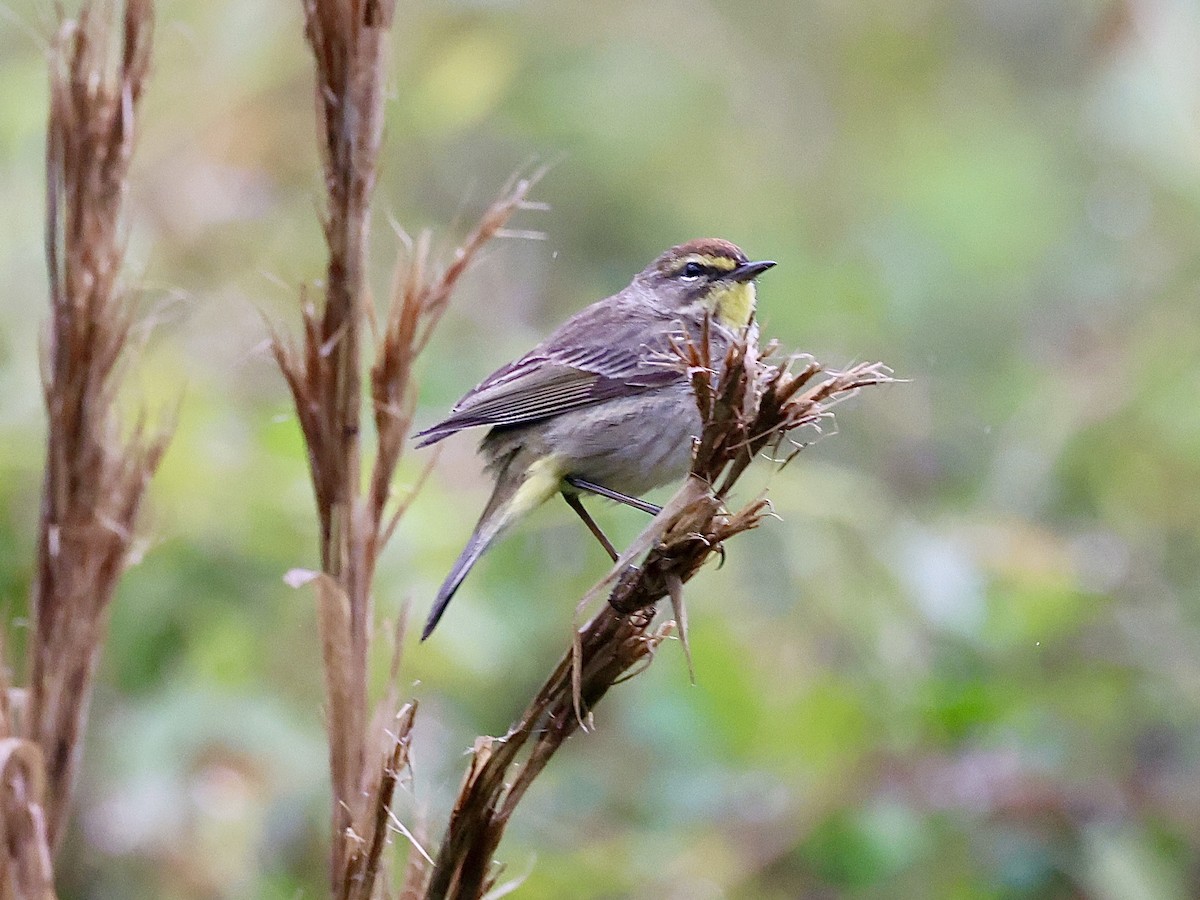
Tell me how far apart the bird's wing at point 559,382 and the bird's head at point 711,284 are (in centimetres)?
28

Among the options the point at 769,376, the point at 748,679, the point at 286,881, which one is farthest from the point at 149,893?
the point at 769,376

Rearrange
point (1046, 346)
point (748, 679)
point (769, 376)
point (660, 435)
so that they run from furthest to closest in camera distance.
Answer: point (1046, 346), point (748, 679), point (660, 435), point (769, 376)

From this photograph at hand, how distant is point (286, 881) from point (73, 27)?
1.90m

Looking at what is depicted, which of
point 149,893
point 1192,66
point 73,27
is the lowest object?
point 149,893

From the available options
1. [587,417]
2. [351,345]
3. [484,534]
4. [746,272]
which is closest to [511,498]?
[484,534]

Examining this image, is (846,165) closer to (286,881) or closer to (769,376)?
(286,881)

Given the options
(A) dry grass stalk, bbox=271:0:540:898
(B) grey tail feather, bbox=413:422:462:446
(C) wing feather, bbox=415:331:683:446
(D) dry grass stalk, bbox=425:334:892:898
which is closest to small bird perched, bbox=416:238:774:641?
(C) wing feather, bbox=415:331:683:446

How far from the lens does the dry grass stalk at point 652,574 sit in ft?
4.89

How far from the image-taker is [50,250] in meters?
1.91

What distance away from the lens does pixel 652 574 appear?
1.54 meters

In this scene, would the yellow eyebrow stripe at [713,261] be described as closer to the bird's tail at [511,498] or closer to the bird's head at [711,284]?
the bird's head at [711,284]

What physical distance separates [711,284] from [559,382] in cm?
49

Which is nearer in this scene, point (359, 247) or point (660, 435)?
point (359, 247)

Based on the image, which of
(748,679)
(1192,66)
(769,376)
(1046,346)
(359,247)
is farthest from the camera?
(1046,346)
